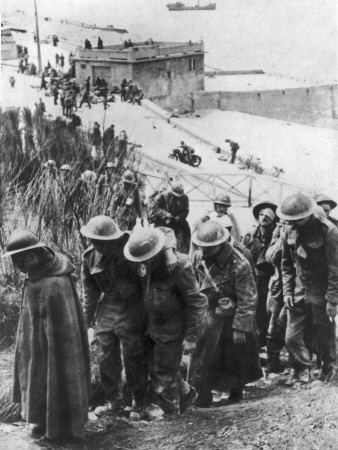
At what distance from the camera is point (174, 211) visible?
809 centimetres

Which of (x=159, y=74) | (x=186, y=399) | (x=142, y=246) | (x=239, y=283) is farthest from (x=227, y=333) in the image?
(x=159, y=74)

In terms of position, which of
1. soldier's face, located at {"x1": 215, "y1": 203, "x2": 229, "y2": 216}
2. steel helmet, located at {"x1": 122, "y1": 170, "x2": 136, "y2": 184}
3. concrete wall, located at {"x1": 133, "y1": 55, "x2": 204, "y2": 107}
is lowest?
soldier's face, located at {"x1": 215, "y1": 203, "x2": 229, "y2": 216}

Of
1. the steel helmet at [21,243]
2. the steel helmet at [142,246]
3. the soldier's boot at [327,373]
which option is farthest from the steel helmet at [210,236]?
the soldier's boot at [327,373]

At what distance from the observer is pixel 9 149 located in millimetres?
10938

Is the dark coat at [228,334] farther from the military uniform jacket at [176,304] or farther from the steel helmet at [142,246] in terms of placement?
the steel helmet at [142,246]

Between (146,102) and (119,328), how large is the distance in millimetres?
23026

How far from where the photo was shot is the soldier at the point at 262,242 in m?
6.30

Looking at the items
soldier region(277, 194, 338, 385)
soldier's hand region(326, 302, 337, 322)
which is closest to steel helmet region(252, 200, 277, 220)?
soldier region(277, 194, 338, 385)

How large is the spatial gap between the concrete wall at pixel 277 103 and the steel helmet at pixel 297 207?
39540 millimetres

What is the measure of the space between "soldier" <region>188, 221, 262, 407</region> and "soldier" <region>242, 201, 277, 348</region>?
125 cm

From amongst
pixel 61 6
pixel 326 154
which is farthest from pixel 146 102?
pixel 61 6

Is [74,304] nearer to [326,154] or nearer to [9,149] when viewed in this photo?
[9,149]

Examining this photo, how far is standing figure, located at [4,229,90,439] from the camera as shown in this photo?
4.08m

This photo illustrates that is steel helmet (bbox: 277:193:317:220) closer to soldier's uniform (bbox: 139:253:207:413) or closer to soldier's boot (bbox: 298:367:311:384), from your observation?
soldier's uniform (bbox: 139:253:207:413)
